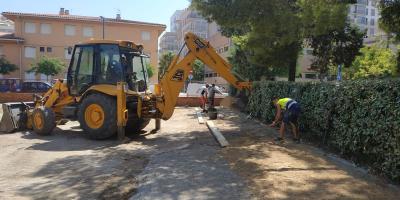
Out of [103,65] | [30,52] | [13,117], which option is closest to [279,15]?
[103,65]

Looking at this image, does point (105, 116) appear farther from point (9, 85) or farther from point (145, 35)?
point (145, 35)

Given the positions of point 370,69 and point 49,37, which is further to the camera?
point 49,37

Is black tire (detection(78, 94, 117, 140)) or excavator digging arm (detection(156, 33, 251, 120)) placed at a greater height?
excavator digging arm (detection(156, 33, 251, 120))

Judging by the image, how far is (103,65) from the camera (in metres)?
14.5

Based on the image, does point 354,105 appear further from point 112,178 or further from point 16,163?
point 16,163

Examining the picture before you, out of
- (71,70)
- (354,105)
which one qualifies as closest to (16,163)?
(71,70)

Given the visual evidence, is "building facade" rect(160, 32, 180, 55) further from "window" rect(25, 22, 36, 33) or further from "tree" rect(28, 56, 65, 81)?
"tree" rect(28, 56, 65, 81)

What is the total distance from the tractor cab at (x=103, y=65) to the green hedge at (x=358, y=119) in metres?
4.99

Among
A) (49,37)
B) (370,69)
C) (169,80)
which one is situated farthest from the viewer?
(49,37)

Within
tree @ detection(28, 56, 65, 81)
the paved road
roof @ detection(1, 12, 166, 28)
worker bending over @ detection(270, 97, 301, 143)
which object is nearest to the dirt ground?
the paved road

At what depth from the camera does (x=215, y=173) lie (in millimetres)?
8883

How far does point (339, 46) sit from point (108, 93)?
41.1 ft

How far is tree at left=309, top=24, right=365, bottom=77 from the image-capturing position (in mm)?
21656

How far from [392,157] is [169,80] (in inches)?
315
